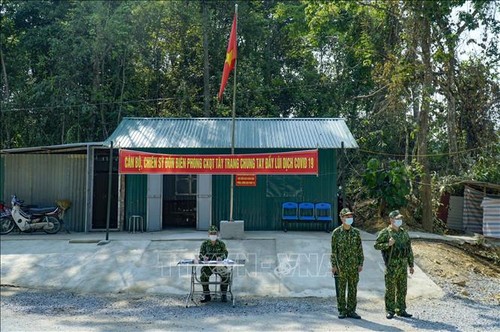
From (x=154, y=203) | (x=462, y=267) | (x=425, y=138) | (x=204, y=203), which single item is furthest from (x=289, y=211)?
(x=425, y=138)

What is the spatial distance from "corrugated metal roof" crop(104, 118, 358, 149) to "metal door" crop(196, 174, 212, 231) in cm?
106

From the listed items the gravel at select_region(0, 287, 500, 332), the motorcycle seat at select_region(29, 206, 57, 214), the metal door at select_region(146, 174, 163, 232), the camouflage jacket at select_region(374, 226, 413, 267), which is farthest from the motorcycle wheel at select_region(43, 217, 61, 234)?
the camouflage jacket at select_region(374, 226, 413, 267)

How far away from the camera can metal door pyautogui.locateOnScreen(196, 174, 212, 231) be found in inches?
575

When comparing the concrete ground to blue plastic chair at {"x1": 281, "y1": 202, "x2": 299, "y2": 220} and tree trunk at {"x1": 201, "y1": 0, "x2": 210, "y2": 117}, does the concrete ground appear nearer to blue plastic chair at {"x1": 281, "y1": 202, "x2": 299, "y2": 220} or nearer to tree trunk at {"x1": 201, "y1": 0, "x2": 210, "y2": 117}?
blue plastic chair at {"x1": 281, "y1": 202, "x2": 299, "y2": 220}

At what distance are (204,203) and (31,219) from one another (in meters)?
4.95

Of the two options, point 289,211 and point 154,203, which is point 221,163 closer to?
point 289,211

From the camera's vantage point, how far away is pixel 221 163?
1296 centimetres

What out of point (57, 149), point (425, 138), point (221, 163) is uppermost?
point (425, 138)

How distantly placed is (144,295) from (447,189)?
13.0m

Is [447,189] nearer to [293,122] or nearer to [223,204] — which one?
[293,122]

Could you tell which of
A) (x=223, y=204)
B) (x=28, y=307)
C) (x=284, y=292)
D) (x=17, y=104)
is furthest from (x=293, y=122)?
(x=17, y=104)

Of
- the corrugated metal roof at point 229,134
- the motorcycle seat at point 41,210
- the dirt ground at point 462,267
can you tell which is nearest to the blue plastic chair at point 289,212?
the corrugated metal roof at point 229,134

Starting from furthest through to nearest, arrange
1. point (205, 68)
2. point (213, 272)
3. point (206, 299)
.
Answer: point (205, 68)
point (206, 299)
point (213, 272)

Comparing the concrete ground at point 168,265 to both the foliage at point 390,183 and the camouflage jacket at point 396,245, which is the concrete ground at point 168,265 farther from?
the foliage at point 390,183
